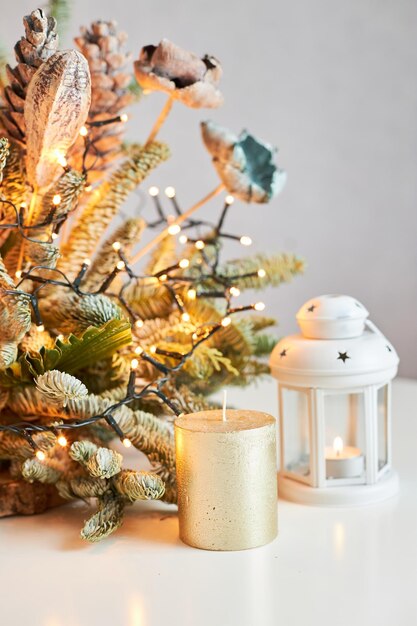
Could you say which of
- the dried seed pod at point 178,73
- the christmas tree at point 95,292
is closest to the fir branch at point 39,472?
the christmas tree at point 95,292

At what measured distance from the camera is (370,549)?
483mm

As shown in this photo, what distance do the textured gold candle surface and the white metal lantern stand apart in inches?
2.8

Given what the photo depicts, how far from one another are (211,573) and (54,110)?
287mm

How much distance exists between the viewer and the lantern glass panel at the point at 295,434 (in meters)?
0.61

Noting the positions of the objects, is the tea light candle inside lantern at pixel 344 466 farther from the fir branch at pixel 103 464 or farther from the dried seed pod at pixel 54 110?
the dried seed pod at pixel 54 110

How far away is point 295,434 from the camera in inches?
25.5

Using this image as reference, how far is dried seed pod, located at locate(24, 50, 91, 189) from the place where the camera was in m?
0.47

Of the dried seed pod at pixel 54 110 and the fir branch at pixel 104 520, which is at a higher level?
the dried seed pod at pixel 54 110

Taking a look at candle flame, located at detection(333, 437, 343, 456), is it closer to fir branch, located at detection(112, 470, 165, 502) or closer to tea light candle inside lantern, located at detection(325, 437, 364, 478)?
tea light candle inside lantern, located at detection(325, 437, 364, 478)

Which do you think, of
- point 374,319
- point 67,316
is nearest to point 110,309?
point 67,316

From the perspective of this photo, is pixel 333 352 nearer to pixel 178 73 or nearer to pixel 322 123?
pixel 178 73

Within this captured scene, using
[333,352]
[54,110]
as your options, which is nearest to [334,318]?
[333,352]

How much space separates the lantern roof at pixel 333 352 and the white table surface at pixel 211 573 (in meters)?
0.09

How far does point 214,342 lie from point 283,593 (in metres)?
0.25
